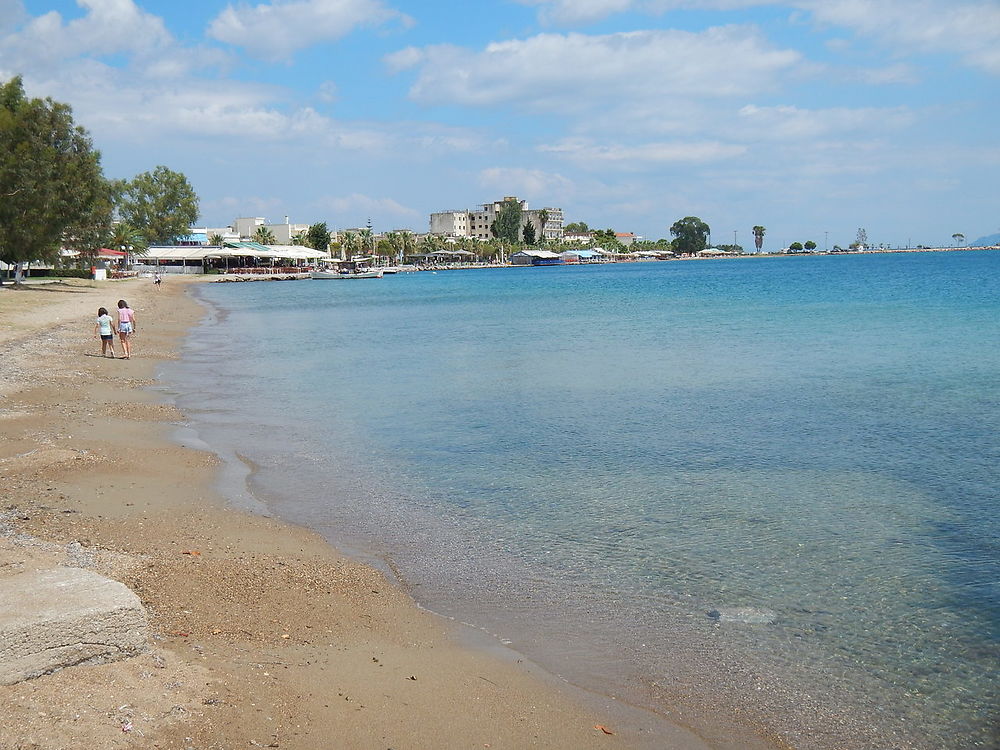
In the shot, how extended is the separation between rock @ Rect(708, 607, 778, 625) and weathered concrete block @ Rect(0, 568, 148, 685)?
437 cm

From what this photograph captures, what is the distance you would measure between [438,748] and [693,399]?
14066 mm

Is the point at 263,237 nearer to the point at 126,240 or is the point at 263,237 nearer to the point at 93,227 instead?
the point at 126,240

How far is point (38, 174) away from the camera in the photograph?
47.2 meters

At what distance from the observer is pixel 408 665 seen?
6.16m

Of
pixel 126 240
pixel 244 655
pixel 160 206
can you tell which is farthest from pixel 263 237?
pixel 244 655

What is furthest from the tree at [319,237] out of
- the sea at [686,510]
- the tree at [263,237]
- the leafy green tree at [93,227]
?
the sea at [686,510]

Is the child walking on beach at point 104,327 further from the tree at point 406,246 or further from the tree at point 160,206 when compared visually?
the tree at point 406,246

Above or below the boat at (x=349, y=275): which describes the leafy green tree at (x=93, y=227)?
above

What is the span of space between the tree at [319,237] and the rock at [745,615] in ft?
498

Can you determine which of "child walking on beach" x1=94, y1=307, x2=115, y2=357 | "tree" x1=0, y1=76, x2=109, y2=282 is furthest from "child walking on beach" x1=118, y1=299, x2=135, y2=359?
"tree" x1=0, y1=76, x2=109, y2=282

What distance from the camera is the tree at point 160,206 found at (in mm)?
117625

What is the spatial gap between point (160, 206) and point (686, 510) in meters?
122

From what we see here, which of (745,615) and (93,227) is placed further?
(93,227)

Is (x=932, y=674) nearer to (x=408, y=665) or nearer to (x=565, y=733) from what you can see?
(x=565, y=733)
